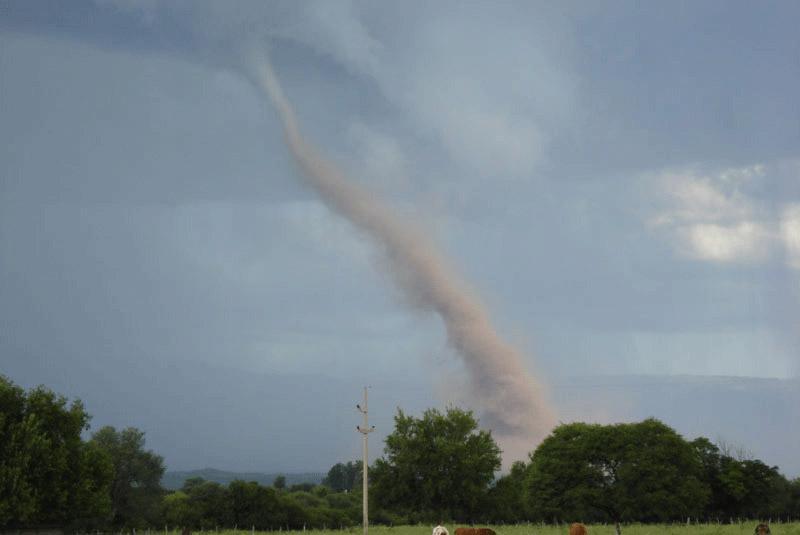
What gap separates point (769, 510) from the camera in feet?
347

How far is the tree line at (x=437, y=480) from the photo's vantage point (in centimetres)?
5878

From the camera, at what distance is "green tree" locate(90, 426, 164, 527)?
84.5m

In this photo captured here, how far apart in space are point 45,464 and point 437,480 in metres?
40.1

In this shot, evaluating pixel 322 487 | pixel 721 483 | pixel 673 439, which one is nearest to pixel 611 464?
pixel 673 439

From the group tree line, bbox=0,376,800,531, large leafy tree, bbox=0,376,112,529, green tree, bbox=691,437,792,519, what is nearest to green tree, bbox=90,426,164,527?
tree line, bbox=0,376,800,531

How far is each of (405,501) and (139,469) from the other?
96.6 ft

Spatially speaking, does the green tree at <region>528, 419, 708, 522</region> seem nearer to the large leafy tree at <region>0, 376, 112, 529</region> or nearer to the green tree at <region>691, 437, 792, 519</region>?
the green tree at <region>691, 437, 792, 519</region>

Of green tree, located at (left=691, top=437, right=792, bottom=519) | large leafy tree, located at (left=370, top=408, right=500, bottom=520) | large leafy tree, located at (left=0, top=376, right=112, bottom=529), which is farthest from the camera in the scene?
green tree, located at (left=691, top=437, right=792, bottom=519)

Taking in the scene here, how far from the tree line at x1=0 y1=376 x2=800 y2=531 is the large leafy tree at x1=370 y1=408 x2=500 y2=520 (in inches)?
4.4

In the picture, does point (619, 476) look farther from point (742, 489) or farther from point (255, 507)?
point (255, 507)

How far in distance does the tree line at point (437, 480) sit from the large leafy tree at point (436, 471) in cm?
11

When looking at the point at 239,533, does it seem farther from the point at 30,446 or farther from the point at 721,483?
the point at 721,483

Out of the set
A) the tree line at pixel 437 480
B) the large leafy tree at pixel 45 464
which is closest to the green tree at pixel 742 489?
the tree line at pixel 437 480

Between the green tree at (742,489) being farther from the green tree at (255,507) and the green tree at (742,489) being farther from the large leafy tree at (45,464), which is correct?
the large leafy tree at (45,464)
